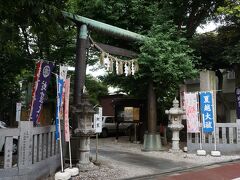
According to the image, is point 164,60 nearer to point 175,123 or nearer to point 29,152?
point 175,123

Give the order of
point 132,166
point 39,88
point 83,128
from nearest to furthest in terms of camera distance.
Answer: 1. point 39,88
2. point 83,128
3. point 132,166

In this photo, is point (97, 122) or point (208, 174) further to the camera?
point (97, 122)

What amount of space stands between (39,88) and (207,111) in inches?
302

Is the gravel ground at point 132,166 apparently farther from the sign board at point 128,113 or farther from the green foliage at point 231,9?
the green foliage at point 231,9

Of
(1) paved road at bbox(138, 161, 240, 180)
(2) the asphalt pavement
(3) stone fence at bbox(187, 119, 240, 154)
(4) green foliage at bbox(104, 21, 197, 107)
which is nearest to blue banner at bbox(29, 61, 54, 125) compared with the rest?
(2) the asphalt pavement

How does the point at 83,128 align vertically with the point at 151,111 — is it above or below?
below

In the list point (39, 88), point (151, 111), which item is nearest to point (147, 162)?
point (151, 111)

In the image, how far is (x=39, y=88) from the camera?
34.4ft

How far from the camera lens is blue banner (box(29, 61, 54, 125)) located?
10234 mm

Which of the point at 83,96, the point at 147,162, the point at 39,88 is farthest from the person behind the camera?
the point at 147,162

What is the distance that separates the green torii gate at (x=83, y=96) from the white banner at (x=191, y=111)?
1.78 m

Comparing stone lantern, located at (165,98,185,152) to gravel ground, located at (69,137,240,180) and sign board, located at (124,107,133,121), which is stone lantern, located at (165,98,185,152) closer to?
gravel ground, located at (69,137,240,180)

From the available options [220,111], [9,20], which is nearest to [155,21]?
[9,20]

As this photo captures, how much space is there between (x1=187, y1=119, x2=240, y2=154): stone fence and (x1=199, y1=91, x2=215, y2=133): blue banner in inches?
17.2
